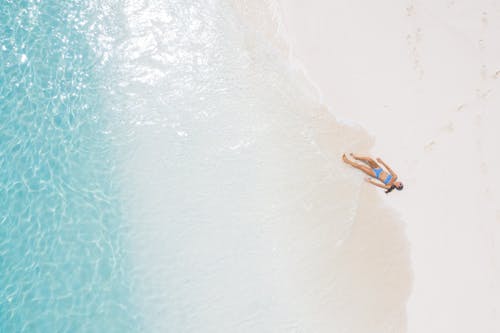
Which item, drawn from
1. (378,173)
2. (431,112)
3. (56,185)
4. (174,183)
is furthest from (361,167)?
(56,185)

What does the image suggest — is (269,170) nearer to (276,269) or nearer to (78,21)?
(276,269)

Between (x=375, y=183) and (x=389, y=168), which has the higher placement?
(x=389, y=168)

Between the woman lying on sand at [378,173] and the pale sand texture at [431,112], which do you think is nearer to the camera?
the pale sand texture at [431,112]

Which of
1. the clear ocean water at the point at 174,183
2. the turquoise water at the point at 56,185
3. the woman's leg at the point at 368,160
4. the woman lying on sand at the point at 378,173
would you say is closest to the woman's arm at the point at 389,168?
the woman lying on sand at the point at 378,173

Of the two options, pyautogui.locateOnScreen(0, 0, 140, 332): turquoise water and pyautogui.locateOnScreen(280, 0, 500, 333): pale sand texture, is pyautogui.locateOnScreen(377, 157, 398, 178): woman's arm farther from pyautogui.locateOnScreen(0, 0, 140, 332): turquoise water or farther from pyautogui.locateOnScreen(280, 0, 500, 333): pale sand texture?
pyautogui.locateOnScreen(0, 0, 140, 332): turquoise water

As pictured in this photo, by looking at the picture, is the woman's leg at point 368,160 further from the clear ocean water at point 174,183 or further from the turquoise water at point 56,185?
the turquoise water at point 56,185

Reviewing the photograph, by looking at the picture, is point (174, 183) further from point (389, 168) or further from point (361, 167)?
point (389, 168)
